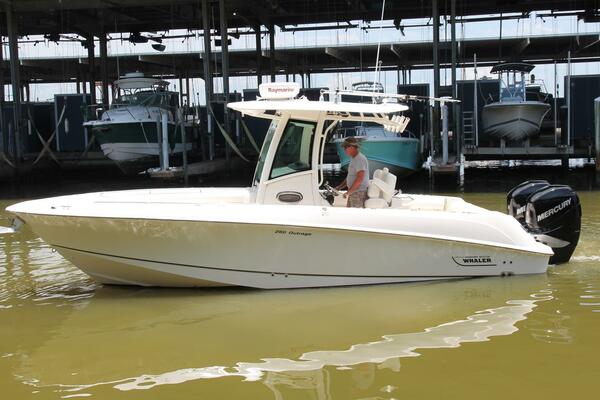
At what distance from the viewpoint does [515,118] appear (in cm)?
1909

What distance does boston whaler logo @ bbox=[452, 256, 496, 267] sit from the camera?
6.31m

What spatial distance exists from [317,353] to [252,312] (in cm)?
116

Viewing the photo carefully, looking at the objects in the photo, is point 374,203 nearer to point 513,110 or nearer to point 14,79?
point 513,110

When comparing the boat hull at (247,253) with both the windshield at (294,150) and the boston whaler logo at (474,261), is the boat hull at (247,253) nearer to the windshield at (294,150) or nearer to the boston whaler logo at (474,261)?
the boston whaler logo at (474,261)

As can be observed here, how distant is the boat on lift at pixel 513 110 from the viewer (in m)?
19.0

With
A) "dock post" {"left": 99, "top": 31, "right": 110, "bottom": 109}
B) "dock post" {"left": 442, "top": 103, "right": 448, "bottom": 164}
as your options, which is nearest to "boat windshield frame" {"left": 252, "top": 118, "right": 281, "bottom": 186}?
"dock post" {"left": 442, "top": 103, "right": 448, "bottom": 164}

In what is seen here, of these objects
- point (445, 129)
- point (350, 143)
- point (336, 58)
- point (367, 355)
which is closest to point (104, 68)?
point (336, 58)

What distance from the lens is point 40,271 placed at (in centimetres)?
738

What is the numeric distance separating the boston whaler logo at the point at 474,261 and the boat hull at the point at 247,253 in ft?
0.03

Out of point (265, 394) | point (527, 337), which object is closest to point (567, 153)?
point (527, 337)

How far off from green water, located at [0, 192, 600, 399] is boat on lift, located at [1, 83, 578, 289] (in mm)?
189

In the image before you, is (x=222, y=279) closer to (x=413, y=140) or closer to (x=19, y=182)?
(x=413, y=140)

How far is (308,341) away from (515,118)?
16128mm

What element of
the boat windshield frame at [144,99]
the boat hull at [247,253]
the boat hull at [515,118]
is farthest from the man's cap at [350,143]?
the boat windshield frame at [144,99]
